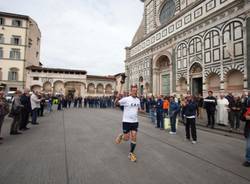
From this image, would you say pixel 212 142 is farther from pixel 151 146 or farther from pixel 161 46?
pixel 161 46

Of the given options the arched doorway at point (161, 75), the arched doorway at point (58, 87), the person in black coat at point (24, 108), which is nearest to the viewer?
the person in black coat at point (24, 108)

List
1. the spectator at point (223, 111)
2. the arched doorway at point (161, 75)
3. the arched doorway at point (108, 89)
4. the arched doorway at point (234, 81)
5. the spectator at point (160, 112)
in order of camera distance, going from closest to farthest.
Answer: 1. the spectator at point (160, 112)
2. the spectator at point (223, 111)
3. the arched doorway at point (234, 81)
4. the arched doorway at point (161, 75)
5. the arched doorway at point (108, 89)

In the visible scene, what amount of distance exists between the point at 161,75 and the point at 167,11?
8.97 m

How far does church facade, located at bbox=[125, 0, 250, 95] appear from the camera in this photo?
12.9 m

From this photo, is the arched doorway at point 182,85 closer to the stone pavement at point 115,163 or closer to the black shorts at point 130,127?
the stone pavement at point 115,163

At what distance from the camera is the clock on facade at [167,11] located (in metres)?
22.0

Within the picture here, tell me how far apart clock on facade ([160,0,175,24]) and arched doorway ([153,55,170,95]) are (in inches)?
210

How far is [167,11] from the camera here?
23109 mm

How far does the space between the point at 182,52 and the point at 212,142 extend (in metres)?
14.3

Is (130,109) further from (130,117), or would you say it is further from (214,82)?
(214,82)

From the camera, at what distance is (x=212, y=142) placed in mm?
6223

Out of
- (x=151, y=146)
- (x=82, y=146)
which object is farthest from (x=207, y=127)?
(x=82, y=146)

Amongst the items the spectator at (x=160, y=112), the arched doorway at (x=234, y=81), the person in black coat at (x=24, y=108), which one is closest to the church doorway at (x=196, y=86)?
the arched doorway at (x=234, y=81)

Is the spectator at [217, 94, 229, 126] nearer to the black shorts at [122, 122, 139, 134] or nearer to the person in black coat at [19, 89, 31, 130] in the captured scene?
the black shorts at [122, 122, 139, 134]
